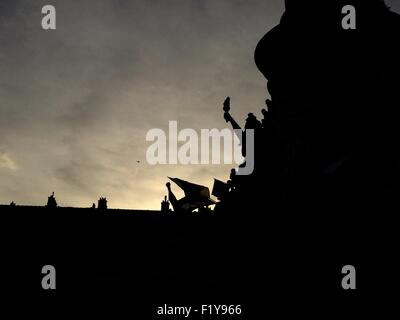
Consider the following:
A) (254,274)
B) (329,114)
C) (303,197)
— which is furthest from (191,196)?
(329,114)

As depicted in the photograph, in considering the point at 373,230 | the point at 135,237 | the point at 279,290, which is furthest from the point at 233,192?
the point at 135,237

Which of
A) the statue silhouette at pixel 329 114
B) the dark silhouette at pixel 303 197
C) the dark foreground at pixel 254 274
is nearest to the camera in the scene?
the dark foreground at pixel 254 274

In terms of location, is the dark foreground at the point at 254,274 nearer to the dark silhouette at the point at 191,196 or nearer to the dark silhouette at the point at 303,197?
the dark silhouette at the point at 303,197

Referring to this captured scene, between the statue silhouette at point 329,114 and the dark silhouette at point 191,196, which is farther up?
the statue silhouette at point 329,114

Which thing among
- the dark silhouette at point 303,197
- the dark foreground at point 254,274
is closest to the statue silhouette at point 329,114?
the dark silhouette at point 303,197

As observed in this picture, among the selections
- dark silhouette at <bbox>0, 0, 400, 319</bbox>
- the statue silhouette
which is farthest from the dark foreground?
the statue silhouette

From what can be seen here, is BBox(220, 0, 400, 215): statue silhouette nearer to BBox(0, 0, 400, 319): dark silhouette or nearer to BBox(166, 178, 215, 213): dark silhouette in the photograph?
BBox(0, 0, 400, 319): dark silhouette

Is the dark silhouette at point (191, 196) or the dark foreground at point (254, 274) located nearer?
the dark foreground at point (254, 274)

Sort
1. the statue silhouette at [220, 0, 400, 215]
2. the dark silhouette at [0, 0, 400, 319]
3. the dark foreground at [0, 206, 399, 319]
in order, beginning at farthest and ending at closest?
the statue silhouette at [220, 0, 400, 215], the dark silhouette at [0, 0, 400, 319], the dark foreground at [0, 206, 399, 319]

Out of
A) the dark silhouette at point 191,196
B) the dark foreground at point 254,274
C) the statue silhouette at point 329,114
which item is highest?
the statue silhouette at point 329,114

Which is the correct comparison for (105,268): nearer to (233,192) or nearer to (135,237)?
(135,237)

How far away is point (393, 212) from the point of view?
10.3 meters
